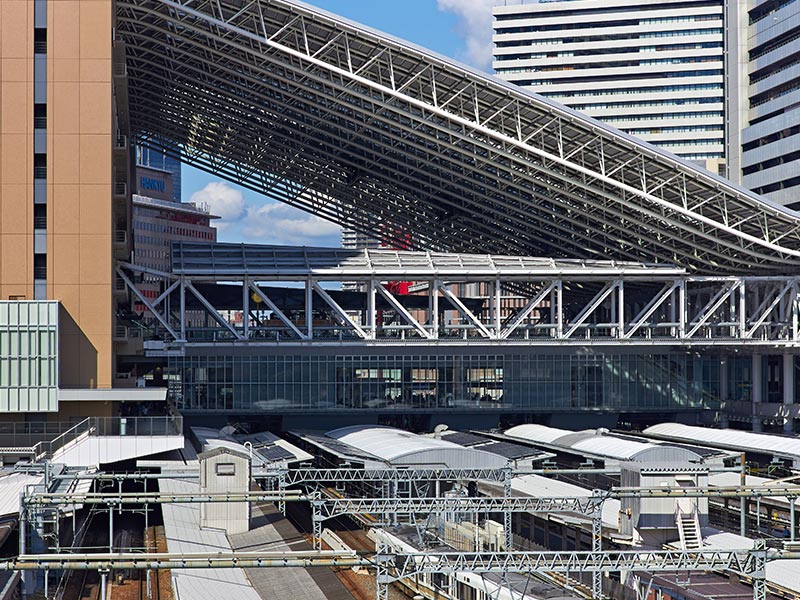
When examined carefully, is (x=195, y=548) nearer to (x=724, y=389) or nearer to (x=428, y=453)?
(x=428, y=453)

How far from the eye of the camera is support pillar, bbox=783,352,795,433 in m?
76.2

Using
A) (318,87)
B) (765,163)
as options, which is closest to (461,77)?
(318,87)

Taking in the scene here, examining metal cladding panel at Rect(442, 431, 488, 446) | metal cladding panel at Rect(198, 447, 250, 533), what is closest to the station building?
metal cladding panel at Rect(442, 431, 488, 446)

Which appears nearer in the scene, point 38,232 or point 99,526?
point 99,526

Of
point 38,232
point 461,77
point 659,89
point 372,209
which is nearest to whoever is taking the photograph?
point 38,232

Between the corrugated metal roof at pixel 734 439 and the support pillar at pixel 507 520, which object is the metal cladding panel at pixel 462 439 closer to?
the support pillar at pixel 507 520

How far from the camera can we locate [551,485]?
Answer: 50875 mm

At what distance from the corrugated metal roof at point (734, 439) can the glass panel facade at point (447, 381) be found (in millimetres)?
7092

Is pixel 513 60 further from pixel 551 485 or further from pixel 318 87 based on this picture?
pixel 551 485

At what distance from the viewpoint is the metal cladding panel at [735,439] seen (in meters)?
58.4

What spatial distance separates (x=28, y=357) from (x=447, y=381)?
32.2 metres

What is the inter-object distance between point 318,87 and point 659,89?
9576 cm

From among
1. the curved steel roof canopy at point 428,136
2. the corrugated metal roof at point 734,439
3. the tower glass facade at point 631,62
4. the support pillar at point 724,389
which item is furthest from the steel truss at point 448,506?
the tower glass facade at point 631,62

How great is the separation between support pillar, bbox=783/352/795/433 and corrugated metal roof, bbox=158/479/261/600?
4505 cm
